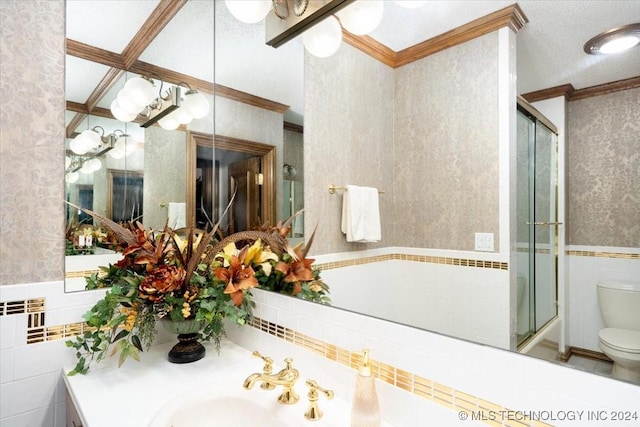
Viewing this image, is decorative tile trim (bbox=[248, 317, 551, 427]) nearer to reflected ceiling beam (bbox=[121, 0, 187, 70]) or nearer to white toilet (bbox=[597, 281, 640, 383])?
white toilet (bbox=[597, 281, 640, 383])

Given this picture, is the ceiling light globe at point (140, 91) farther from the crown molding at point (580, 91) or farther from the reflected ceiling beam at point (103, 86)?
the crown molding at point (580, 91)

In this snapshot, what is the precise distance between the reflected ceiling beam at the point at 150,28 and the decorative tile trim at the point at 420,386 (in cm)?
135

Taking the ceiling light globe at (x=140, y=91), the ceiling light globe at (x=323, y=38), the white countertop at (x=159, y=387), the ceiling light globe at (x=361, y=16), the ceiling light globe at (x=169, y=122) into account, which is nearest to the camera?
the white countertop at (x=159, y=387)

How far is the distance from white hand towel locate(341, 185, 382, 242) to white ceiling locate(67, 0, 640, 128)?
38 centimetres

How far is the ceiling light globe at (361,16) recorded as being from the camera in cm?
100

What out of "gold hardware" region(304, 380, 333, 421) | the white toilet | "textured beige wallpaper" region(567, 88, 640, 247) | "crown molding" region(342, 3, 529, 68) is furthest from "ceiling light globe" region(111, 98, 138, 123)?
the white toilet

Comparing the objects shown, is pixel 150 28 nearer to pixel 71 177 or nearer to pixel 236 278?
pixel 71 177

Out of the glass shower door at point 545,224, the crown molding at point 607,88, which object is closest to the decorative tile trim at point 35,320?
the glass shower door at point 545,224

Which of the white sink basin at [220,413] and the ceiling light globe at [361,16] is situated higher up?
the ceiling light globe at [361,16]

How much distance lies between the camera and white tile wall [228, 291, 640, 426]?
0.57m

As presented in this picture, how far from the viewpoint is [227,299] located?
1.20 meters

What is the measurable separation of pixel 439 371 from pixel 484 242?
301mm

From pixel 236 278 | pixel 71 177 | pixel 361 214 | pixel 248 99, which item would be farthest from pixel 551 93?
pixel 71 177

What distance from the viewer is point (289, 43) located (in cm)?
131
